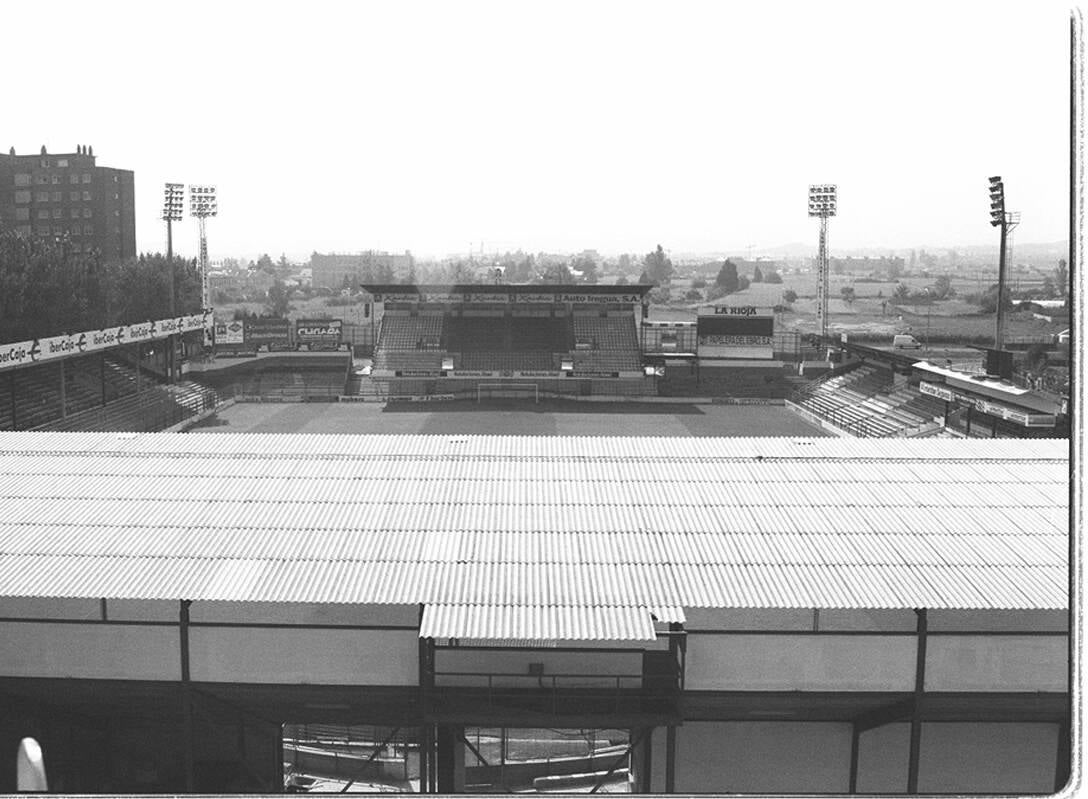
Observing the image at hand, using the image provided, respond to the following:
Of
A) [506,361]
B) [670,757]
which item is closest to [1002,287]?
[506,361]

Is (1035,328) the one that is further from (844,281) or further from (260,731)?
(844,281)

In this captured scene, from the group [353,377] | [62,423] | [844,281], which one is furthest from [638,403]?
[844,281]

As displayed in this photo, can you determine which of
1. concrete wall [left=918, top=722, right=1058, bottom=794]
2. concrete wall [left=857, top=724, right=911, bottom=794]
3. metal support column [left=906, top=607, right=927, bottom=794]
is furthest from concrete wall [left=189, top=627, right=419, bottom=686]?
concrete wall [left=918, top=722, right=1058, bottom=794]

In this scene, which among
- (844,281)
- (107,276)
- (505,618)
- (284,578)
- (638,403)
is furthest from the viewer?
(844,281)

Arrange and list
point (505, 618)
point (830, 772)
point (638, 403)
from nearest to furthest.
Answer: point (505, 618) → point (830, 772) → point (638, 403)

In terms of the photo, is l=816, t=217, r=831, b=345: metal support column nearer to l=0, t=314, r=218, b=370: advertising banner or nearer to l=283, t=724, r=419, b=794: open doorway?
l=0, t=314, r=218, b=370: advertising banner

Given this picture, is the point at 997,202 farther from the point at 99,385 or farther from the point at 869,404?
the point at 99,385

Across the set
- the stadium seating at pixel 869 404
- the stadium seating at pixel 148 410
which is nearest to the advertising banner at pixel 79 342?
the stadium seating at pixel 148 410
